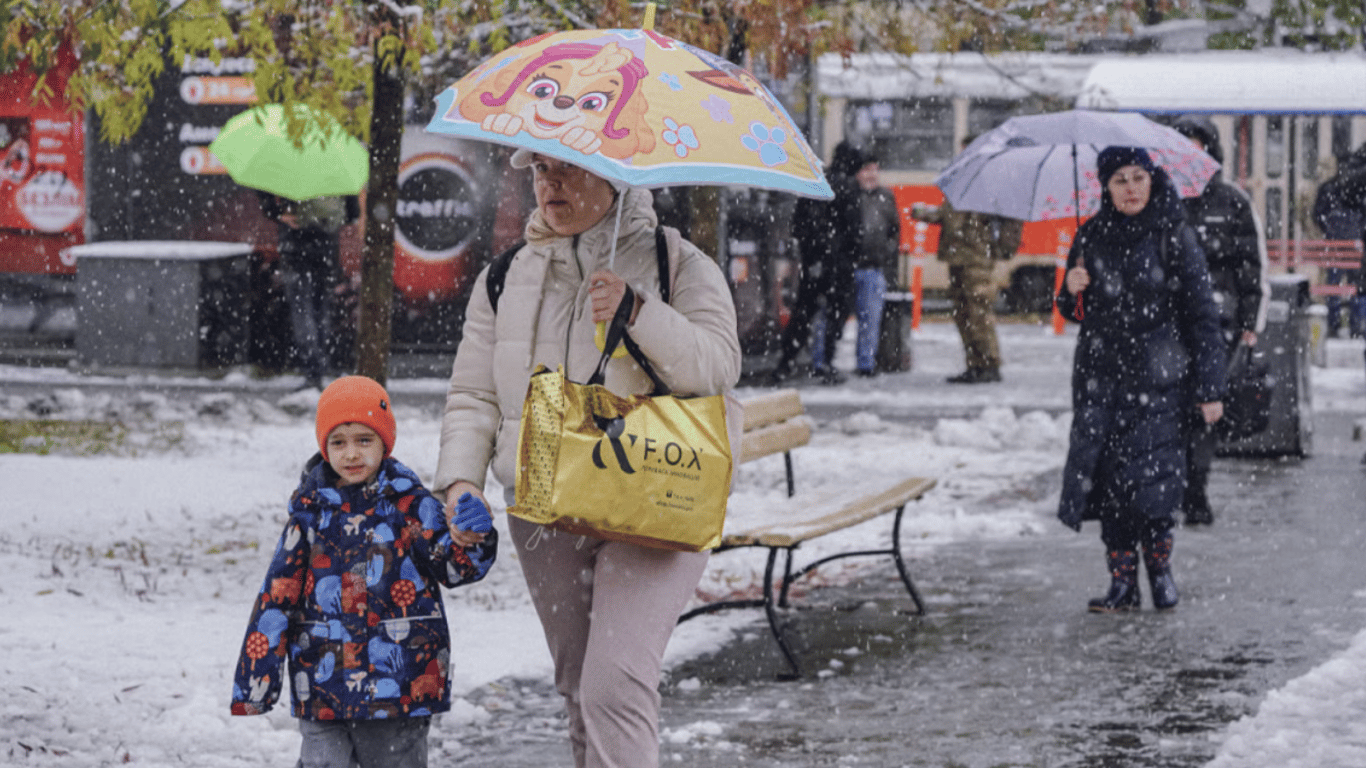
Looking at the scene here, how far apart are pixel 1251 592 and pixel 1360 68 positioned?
13.3m

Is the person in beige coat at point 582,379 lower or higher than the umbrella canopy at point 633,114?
lower

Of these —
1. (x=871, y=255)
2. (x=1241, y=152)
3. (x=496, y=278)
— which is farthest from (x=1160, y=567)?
(x=1241, y=152)

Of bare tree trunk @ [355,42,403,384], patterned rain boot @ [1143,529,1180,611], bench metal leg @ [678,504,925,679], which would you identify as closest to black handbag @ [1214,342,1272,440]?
patterned rain boot @ [1143,529,1180,611]

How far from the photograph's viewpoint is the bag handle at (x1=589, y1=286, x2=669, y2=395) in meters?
3.86

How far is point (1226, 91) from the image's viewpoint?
62.4 feet

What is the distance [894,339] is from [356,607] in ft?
47.6

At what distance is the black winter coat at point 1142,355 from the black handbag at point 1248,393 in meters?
2.55

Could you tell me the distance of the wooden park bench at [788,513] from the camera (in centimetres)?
637

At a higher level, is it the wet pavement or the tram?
the tram

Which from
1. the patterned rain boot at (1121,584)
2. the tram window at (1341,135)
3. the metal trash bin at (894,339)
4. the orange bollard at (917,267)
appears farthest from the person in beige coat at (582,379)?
the tram window at (1341,135)

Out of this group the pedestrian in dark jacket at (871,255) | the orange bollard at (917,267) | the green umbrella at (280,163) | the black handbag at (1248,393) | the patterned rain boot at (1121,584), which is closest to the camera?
the patterned rain boot at (1121,584)

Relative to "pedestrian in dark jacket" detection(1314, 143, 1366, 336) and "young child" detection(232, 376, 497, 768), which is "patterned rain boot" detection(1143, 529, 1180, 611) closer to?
"young child" detection(232, 376, 497, 768)

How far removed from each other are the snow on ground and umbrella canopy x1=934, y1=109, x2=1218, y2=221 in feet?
5.53

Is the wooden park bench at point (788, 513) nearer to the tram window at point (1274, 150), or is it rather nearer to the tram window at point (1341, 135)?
the tram window at point (1274, 150)
